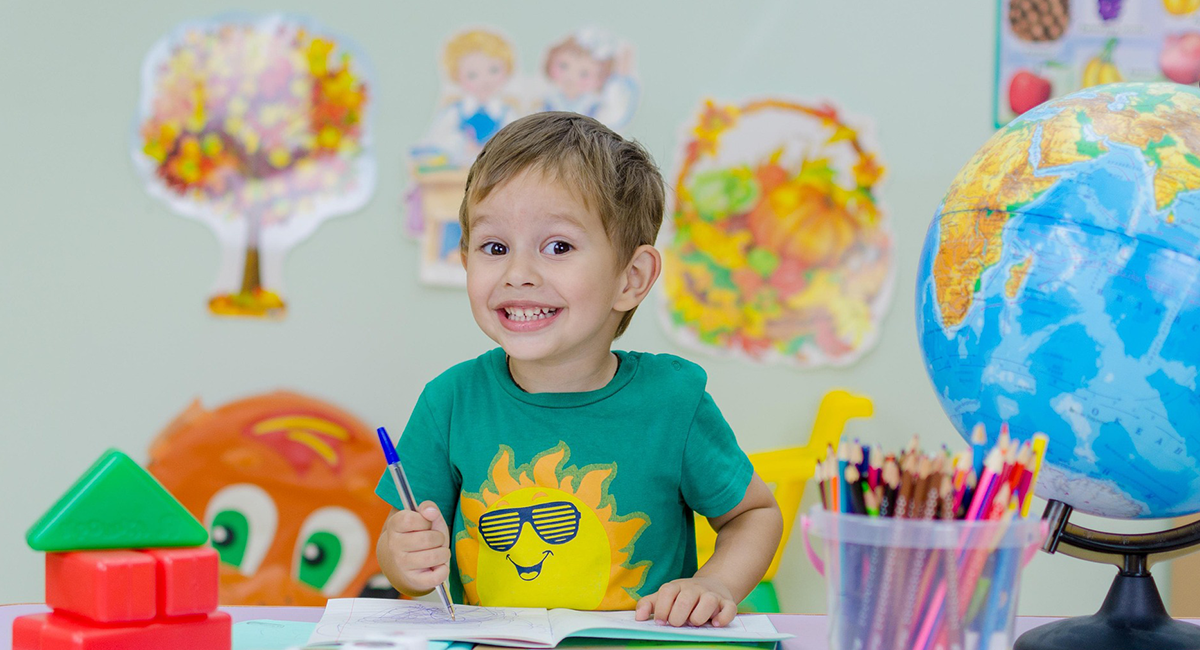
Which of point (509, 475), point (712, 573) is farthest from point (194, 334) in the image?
point (712, 573)

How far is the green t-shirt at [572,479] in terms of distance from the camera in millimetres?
813

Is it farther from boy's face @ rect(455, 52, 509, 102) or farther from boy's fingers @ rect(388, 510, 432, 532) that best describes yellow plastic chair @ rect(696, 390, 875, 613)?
boy's fingers @ rect(388, 510, 432, 532)

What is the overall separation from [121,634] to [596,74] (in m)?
1.26

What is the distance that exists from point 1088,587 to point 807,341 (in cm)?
62

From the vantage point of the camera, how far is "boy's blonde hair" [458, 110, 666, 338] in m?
0.84

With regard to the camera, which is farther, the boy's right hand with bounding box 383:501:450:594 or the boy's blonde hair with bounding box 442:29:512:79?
the boy's blonde hair with bounding box 442:29:512:79

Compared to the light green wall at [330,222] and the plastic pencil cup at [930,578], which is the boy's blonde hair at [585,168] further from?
the light green wall at [330,222]

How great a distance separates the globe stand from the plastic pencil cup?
206 millimetres

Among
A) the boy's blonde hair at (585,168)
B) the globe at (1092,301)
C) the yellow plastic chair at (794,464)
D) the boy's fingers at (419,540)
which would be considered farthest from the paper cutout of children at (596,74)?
the boy's fingers at (419,540)

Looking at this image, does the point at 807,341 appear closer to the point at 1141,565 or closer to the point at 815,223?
the point at 815,223

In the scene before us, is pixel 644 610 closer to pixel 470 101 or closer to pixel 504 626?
pixel 504 626

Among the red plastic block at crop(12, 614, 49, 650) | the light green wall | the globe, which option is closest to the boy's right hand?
the red plastic block at crop(12, 614, 49, 650)

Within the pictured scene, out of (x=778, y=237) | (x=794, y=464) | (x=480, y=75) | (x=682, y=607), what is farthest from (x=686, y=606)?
(x=480, y=75)

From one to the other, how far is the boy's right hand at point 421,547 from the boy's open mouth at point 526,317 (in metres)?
0.17
